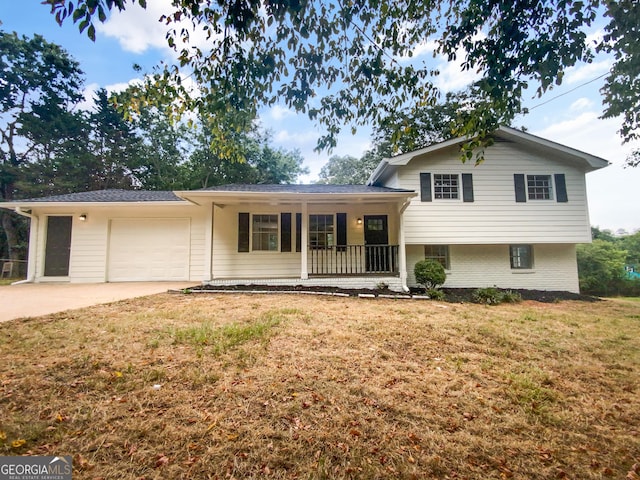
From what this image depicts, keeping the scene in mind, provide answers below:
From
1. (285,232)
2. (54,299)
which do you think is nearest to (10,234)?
(54,299)

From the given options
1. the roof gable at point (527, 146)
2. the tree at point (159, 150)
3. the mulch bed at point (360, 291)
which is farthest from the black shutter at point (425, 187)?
the tree at point (159, 150)

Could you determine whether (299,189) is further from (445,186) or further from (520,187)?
(520,187)

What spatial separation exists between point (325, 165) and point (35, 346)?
35313 mm

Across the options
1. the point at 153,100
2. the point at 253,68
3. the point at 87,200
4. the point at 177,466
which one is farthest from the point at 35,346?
the point at 87,200

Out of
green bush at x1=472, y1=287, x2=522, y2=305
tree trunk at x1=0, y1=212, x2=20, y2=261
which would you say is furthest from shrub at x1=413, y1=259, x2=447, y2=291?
tree trunk at x1=0, y1=212, x2=20, y2=261

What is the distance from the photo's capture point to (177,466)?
Result: 1.59m

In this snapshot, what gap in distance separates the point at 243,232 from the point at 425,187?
6034mm

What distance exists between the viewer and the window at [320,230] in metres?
9.70

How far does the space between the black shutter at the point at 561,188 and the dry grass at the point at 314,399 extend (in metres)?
6.39

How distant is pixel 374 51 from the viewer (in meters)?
3.50

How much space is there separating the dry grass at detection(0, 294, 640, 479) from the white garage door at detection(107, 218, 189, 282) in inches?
201

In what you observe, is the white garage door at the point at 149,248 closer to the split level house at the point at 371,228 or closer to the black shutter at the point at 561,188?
the split level house at the point at 371,228

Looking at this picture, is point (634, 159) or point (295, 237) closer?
point (295, 237)

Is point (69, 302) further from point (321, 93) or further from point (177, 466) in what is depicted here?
point (321, 93)
